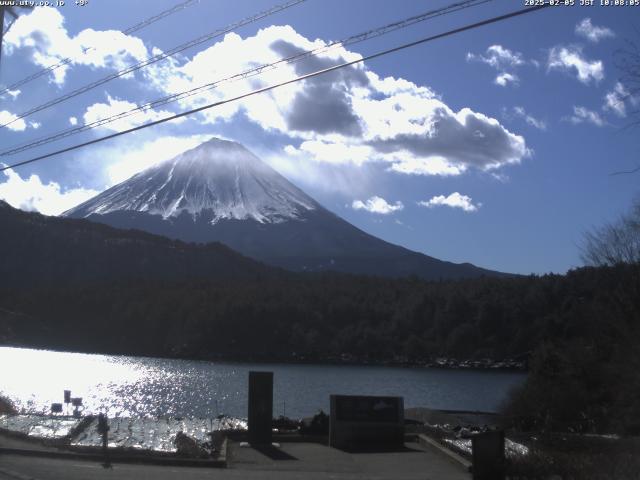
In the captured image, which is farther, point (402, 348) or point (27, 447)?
point (402, 348)

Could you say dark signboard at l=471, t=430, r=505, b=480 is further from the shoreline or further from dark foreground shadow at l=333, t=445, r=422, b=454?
the shoreline

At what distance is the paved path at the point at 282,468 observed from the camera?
49.6 ft

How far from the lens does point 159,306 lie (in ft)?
434

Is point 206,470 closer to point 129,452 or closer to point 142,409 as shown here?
point 129,452

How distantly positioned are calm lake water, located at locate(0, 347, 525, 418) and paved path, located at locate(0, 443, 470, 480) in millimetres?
19591

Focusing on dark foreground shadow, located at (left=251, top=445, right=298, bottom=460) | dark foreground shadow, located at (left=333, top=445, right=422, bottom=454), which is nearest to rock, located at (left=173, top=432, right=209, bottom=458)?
dark foreground shadow, located at (left=251, top=445, right=298, bottom=460)

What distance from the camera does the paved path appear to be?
15109 millimetres

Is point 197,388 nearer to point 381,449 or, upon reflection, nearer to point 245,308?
point 381,449

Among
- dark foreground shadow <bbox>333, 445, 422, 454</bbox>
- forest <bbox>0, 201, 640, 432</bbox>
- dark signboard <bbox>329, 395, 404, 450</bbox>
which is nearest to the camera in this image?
dark foreground shadow <bbox>333, 445, 422, 454</bbox>

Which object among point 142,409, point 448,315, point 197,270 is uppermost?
point 197,270

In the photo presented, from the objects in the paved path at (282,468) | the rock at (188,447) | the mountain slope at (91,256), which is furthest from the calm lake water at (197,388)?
the mountain slope at (91,256)

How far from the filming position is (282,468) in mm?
17453

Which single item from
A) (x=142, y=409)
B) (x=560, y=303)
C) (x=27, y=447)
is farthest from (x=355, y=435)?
(x=560, y=303)

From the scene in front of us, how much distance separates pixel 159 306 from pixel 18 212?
153 feet
